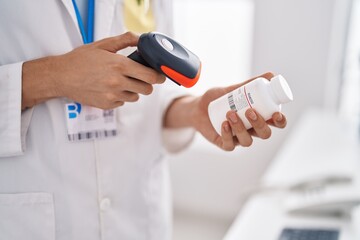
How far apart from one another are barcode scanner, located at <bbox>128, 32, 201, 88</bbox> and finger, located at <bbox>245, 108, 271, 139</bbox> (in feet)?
0.33

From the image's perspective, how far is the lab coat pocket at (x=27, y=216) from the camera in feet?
2.29

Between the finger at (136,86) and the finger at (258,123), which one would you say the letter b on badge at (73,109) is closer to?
the finger at (136,86)

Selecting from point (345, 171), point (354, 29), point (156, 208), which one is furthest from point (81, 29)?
point (354, 29)

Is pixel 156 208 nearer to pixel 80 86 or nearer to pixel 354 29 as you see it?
pixel 80 86

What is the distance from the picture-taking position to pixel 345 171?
1.19 metres

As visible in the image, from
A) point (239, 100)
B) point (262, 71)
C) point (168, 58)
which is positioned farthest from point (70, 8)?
point (262, 71)

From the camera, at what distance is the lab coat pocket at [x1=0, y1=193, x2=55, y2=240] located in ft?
2.29

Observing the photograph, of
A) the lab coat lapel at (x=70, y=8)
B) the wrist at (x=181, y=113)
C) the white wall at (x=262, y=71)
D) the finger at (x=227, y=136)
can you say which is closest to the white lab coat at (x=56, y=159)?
the lab coat lapel at (x=70, y=8)

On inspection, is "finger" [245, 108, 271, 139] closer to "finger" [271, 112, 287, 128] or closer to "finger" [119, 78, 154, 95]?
"finger" [271, 112, 287, 128]

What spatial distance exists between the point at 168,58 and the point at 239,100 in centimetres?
14

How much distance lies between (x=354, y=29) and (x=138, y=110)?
4.27 feet

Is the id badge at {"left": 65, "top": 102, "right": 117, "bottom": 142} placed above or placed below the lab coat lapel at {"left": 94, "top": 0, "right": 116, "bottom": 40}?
below

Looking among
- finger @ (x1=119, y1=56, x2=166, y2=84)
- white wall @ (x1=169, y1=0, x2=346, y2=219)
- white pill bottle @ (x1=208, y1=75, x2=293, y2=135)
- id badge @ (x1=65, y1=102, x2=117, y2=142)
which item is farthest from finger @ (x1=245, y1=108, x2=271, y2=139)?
white wall @ (x1=169, y1=0, x2=346, y2=219)

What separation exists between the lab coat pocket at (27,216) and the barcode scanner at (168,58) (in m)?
0.33
